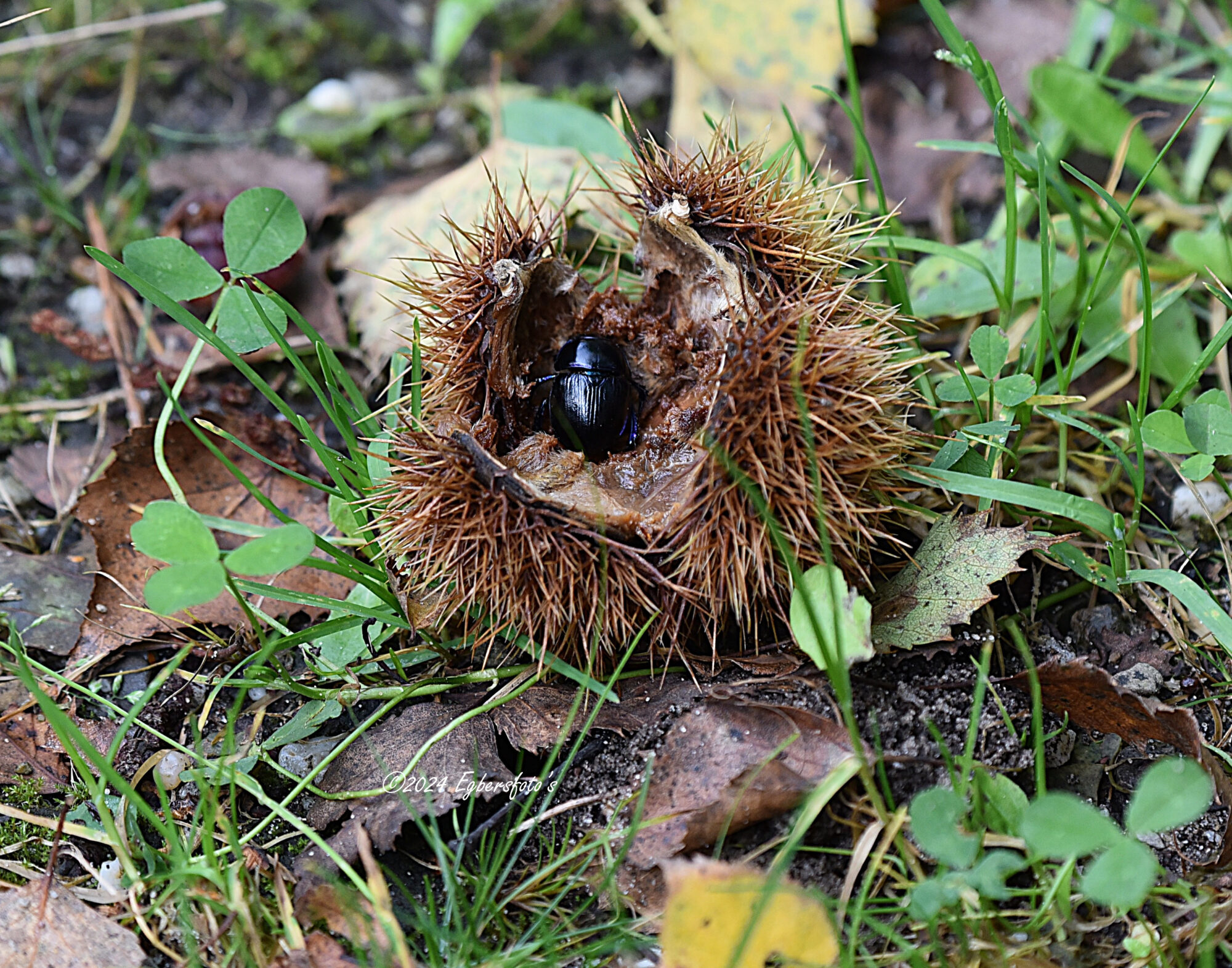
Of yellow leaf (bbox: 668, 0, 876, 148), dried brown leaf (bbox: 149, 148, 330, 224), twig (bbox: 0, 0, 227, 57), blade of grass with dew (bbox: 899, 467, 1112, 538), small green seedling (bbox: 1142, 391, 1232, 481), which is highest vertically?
yellow leaf (bbox: 668, 0, 876, 148)

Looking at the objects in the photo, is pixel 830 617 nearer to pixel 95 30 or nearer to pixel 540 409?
pixel 540 409

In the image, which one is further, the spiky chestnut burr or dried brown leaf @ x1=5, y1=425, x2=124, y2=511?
dried brown leaf @ x1=5, y1=425, x2=124, y2=511

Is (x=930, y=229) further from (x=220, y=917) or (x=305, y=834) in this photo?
(x=220, y=917)

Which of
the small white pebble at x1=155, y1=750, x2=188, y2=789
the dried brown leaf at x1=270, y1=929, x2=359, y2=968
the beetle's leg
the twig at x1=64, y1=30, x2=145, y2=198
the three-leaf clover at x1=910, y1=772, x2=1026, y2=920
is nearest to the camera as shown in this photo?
the three-leaf clover at x1=910, y1=772, x2=1026, y2=920

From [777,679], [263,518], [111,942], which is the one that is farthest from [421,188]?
[111,942]

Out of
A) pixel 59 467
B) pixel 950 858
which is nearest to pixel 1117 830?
pixel 950 858

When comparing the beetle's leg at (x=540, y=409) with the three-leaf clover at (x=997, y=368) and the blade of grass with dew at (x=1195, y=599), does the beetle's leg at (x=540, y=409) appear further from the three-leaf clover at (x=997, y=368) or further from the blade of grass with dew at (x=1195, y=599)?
the blade of grass with dew at (x=1195, y=599)

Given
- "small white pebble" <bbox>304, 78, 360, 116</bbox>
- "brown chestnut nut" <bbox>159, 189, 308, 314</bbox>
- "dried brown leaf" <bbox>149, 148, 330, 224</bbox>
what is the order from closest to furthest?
"brown chestnut nut" <bbox>159, 189, 308, 314</bbox> → "dried brown leaf" <bbox>149, 148, 330, 224</bbox> → "small white pebble" <bbox>304, 78, 360, 116</bbox>

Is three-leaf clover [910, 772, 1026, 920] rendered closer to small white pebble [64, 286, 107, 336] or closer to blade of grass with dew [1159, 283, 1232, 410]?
blade of grass with dew [1159, 283, 1232, 410]

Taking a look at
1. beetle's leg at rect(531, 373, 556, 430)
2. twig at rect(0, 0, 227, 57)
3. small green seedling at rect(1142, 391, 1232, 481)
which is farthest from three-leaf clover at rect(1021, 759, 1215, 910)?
twig at rect(0, 0, 227, 57)
